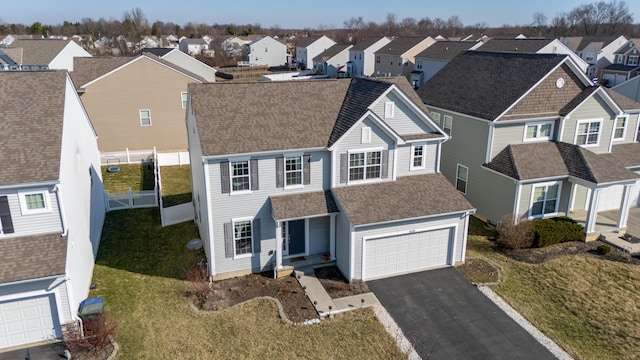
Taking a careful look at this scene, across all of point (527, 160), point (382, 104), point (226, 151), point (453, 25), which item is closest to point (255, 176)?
point (226, 151)

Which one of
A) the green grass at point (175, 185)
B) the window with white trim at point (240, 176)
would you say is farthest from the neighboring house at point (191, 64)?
the window with white trim at point (240, 176)

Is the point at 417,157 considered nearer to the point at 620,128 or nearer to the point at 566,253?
the point at 566,253

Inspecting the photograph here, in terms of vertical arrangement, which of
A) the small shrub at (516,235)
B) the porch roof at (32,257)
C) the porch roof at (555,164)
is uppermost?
the porch roof at (555,164)

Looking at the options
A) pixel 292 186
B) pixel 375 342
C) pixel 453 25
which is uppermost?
pixel 453 25

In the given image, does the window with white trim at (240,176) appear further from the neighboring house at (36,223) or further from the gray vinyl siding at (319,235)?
the neighboring house at (36,223)

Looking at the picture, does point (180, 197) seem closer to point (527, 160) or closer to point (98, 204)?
point (98, 204)

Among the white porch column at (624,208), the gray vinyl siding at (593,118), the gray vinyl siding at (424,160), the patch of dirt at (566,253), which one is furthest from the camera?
the gray vinyl siding at (593,118)

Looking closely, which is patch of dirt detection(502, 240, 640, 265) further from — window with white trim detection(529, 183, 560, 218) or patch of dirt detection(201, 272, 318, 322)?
patch of dirt detection(201, 272, 318, 322)
